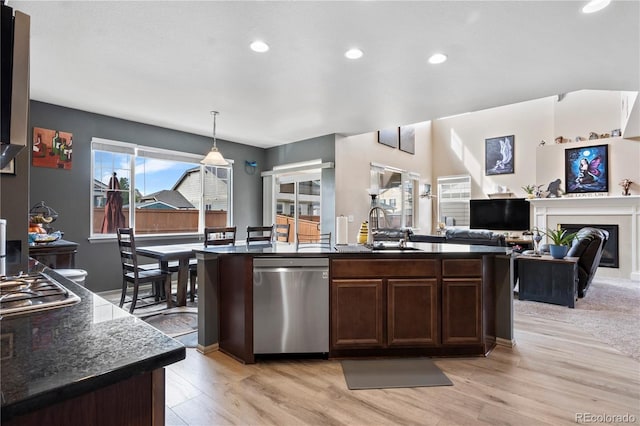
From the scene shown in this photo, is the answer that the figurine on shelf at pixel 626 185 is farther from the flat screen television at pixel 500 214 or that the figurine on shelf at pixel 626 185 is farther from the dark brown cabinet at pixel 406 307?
the dark brown cabinet at pixel 406 307

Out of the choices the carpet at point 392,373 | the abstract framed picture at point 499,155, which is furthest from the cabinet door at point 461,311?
the abstract framed picture at point 499,155

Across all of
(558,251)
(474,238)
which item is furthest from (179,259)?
(558,251)

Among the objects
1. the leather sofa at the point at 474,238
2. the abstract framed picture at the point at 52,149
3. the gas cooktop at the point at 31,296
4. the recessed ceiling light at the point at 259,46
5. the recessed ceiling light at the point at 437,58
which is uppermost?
the recessed ceiling light at the point at 259,46

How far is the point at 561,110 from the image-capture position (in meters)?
7.14

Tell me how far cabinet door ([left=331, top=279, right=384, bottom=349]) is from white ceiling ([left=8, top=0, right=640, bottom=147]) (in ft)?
6.52

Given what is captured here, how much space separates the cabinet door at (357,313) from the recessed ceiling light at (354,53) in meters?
1.95

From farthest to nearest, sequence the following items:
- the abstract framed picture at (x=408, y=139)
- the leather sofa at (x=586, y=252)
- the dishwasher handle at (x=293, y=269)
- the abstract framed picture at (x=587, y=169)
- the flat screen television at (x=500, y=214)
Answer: the abstract framed picture at (x=408, y=139) → the flat screen television at (x=500, y=214) → the abstract framed picture at (x=587, y=169) → the leather sofa at (x=586, y=252) → the dishwasher handle at (x=293, y=269)

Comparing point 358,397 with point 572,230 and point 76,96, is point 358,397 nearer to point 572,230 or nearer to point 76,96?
point 76,96

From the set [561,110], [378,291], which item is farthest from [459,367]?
[561,110]

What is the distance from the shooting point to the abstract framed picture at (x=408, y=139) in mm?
7824

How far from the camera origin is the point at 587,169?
6656 millimetres

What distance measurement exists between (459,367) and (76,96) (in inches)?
196

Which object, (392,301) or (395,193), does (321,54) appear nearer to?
(392,301)

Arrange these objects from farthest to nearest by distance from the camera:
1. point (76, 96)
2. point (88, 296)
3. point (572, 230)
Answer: point (572, 230), point (76, 96), point (88, 296)
